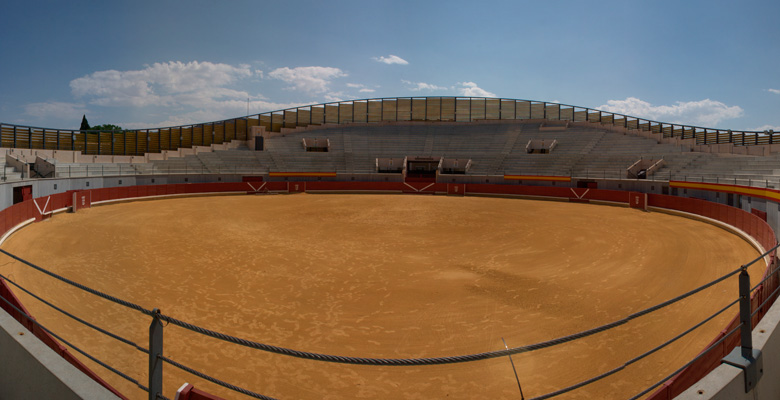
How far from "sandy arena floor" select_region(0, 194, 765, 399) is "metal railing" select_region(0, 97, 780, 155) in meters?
24.1

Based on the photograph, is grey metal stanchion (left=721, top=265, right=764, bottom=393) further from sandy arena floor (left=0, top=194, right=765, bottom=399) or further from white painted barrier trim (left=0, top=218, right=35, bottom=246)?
white painted barrier trim (left=0, top=218, right=35, bottom=246)

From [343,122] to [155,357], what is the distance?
58.2 metres

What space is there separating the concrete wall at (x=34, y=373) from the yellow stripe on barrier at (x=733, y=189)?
2239cm

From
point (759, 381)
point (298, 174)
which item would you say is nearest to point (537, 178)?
point (298, 174)

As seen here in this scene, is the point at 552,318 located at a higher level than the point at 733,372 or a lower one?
lower

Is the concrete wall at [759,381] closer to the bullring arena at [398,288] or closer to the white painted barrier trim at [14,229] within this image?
the bullring arena at [398,288]

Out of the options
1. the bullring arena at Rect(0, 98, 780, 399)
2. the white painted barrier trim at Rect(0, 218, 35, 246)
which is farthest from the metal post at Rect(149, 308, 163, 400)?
the white painted barrier trim at Rect(0, 218, 35, 246)

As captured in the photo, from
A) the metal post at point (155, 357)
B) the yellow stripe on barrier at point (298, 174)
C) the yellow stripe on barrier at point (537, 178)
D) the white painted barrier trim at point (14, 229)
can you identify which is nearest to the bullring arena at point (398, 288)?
the metal post at point (155, 357)

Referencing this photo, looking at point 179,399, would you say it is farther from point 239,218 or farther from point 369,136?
point 369,136

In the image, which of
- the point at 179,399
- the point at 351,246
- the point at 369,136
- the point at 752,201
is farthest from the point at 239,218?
the point at 369,136

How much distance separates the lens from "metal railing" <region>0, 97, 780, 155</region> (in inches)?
1432

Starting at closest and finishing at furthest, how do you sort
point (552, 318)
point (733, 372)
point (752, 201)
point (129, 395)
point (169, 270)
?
1. point (733, 372)
2. point (129, 395)
3. point (552, 318)
4. point (169, 270)
5. point (752, 201)

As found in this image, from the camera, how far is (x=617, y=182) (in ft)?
112

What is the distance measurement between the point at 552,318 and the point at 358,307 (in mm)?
4059
